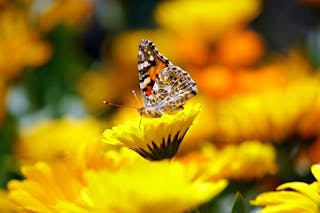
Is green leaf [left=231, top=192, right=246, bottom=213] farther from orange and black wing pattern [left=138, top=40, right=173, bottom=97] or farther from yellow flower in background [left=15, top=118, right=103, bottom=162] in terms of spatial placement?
yellow flower in background [left=15, top=118, right=103, bottom=162]

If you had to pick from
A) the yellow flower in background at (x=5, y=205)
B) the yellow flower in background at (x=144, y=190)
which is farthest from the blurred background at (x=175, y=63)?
the yellow flower in background at (x=144, y=190)

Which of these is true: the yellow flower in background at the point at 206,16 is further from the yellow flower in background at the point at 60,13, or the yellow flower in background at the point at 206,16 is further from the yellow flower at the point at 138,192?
the yellow flower at the point at 138,192

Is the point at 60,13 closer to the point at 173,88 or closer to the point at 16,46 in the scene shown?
the point at 16,46

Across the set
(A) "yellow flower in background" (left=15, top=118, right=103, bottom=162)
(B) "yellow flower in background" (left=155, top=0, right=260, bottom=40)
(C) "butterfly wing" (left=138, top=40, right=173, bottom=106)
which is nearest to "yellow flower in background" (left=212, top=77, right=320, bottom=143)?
(C) "butterfly wing" (left=138, top=40, right=173, bottom=106)

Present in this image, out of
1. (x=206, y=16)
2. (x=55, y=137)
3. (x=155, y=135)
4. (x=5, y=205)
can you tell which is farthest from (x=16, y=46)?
(x=155, y=135)

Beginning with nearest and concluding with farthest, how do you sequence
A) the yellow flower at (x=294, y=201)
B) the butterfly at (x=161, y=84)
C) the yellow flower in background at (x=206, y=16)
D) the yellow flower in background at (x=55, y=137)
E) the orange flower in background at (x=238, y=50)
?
1. the yellow flower at (x=294, y=201)
2. the butterfly at (x=161, y=84)
3. the yellow flower in background at (x=55, y=137)
4. the orange flower in background at (x=238, y=50)
5. the yellow flower in background at (x=206, y=16)
